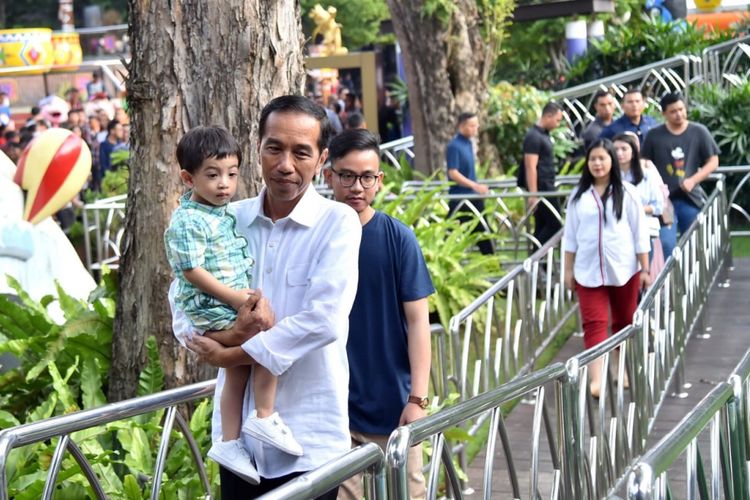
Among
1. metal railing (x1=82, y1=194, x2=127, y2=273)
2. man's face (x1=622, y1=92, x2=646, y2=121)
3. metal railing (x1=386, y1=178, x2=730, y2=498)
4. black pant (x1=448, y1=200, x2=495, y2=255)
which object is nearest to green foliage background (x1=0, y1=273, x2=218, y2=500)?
metal railing (x1=386, y1=178, x2=730, y2=498)

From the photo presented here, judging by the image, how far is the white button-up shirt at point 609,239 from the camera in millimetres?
7805

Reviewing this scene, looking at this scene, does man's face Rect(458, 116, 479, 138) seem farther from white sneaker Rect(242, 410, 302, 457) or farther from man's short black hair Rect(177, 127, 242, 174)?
white sneaker Rect(242, 410, 302, 457)

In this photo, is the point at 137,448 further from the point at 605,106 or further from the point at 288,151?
the point at 605,106

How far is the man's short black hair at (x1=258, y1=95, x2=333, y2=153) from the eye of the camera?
11.0ft

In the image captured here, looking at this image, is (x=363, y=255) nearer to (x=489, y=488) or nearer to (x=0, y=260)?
(x=489, y=488)

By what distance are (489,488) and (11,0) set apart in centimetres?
4681

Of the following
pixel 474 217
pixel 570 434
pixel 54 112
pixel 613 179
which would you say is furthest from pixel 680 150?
pixel 54 112

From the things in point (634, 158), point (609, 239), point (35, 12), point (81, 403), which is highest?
point (35, 12)

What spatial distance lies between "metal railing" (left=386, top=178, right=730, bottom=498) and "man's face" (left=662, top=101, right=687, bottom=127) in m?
0.74

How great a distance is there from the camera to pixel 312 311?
322cm

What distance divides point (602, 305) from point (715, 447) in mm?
4269

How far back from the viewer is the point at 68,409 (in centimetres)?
594

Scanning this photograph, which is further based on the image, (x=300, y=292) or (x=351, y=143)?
(x=351, y=143)

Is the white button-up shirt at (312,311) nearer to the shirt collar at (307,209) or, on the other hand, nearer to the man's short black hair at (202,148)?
the shirt collar at (307,209)
